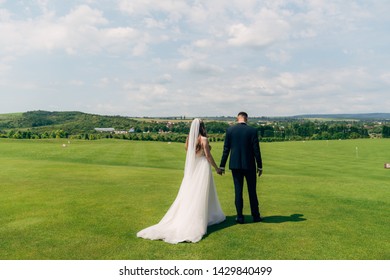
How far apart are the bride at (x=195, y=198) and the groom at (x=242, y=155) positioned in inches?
27.5

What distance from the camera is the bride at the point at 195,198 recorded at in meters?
8.91

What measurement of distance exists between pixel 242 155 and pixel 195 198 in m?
1.90

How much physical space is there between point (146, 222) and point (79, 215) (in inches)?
95.6

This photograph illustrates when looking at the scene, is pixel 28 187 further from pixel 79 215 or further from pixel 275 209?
pixel 275 209

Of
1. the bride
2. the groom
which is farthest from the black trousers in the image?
the bride

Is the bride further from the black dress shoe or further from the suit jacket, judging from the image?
the suit jacket

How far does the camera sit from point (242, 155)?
9.91 m

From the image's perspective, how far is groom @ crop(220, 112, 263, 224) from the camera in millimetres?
9875

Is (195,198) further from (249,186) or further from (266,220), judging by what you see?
(266,220)

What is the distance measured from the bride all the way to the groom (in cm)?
70

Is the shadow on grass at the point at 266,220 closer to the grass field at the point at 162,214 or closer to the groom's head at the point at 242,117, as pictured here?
the grass field at the point at 162,214

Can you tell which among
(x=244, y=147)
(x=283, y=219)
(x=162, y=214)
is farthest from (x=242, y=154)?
(x=162, y=214)
